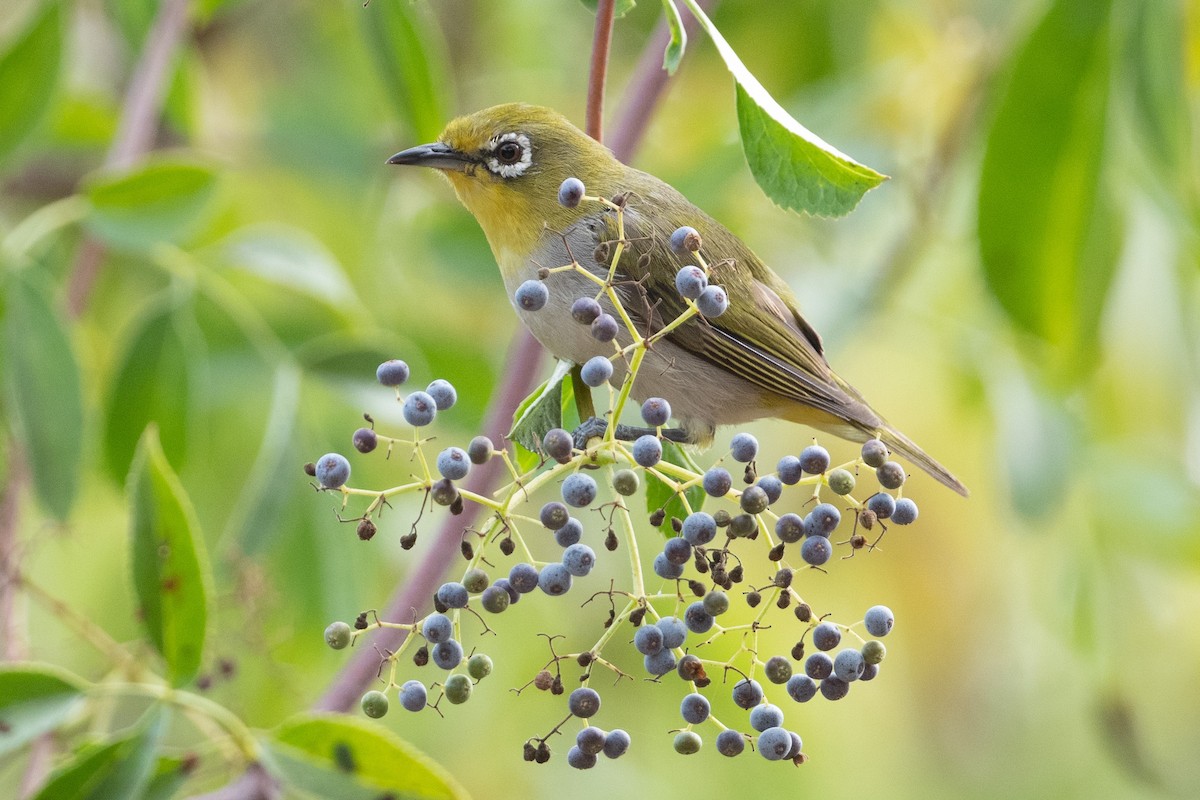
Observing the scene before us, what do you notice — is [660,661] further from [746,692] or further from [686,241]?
[686,241]

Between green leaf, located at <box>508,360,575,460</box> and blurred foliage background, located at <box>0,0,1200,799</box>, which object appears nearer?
green leaf, located at <box>508,360,575,460</box>

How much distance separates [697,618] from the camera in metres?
1.38

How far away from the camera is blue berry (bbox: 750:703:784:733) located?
1365 mm

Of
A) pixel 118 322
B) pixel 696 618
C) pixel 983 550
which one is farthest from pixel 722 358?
pixel 983 550

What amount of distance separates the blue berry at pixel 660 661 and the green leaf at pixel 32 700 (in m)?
0.84

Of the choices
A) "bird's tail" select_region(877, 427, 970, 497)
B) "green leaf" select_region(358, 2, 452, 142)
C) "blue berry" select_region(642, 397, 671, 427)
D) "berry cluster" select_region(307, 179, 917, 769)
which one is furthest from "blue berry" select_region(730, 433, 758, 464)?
"green leaf" select_region(358, 2, 452, 142)

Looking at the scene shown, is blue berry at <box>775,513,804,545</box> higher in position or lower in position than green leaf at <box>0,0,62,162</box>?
lower

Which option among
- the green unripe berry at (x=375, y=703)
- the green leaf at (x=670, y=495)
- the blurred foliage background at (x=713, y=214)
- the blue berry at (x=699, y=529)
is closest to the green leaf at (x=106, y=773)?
the blurred foliage background at (x=713, y=214)

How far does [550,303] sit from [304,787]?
727 mm

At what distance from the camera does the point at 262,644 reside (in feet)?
7.11

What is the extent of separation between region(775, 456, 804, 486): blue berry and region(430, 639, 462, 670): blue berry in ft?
1.27

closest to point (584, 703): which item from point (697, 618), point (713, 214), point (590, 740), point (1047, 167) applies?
point (590, 740)

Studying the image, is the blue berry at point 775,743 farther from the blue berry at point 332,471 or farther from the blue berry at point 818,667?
the blue berry at point 332,471

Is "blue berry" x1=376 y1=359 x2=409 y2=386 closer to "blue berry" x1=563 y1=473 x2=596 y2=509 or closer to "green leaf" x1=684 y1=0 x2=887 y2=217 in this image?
"blue berry" x1=563 y1=473 x2=596 y2=509
